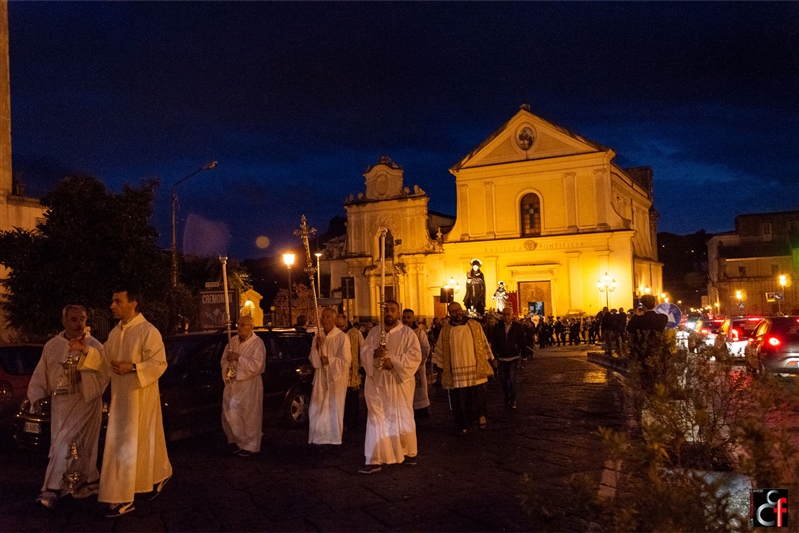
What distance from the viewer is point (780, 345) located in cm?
1456

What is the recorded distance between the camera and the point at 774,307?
175 ft

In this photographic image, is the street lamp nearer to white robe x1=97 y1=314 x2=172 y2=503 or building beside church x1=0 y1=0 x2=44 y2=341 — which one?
building beside church x1=0 y1=0 x2=44 y2=341

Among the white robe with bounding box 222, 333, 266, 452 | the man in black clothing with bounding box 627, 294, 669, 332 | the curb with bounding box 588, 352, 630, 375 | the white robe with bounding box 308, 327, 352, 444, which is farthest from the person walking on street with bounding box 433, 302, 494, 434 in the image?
the curb with bounding box 588, 352, 630, 375

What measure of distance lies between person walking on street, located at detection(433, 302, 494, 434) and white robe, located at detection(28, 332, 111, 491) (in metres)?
4.67

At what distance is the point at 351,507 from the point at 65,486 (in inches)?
99.8

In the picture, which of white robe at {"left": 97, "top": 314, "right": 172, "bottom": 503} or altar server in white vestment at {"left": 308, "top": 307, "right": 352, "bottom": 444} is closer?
white robe at {"left": 97, "top": 314, "right": 172, "bottom": 503}

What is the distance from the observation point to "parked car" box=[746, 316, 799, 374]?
14.3 m

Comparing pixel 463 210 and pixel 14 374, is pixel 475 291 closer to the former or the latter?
pixel 14 374

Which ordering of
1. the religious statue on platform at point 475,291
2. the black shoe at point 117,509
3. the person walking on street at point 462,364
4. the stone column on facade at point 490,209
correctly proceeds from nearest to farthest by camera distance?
the black shoe at point 117,509, the person walking on street at point 462,364, the religious statue on platform at point 475,291, the stone column on facade at point 490,209

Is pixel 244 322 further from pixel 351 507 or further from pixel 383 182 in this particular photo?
pixel 383 182

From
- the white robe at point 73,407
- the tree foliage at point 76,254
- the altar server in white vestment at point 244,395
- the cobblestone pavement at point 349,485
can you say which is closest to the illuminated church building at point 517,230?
the tree foliage at point 76,254

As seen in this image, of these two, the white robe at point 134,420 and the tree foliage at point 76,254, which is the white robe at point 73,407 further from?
the tree foliage at point 76,254

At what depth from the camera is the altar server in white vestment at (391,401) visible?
768 centimetres

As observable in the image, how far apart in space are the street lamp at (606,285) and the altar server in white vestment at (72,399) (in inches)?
1315
